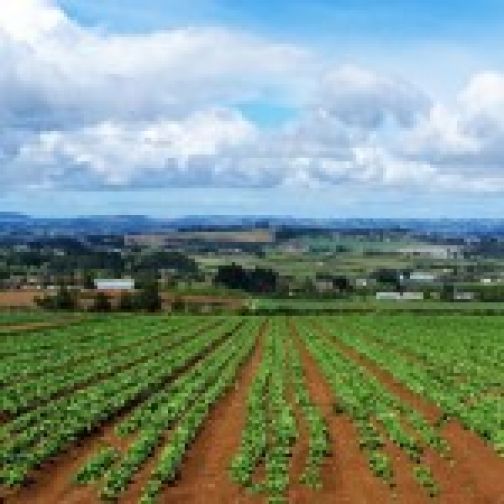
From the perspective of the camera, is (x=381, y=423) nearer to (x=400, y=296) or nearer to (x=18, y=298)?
(x=18, y=298)

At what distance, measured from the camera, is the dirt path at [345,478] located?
20.3 metres

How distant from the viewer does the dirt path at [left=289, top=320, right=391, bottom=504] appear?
20266 mm

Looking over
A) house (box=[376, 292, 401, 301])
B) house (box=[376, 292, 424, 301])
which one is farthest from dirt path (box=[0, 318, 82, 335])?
house (box=[376, 292, 424, 301])

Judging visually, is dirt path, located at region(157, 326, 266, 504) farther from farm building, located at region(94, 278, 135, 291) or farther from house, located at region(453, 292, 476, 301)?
farm building, located at region(94, 278, 135, 291)

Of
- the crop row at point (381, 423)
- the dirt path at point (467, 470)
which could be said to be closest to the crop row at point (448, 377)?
the dirt path at point (467, 470)

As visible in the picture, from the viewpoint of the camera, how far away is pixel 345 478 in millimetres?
21875

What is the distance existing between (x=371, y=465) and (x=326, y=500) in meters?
3.08

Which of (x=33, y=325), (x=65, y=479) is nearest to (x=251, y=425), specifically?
(x=65, y=479)

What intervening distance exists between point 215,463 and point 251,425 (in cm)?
471

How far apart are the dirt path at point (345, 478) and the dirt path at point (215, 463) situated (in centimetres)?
136

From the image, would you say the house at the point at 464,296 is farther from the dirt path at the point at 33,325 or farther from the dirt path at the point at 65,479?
the dirt path at the point at 65,479

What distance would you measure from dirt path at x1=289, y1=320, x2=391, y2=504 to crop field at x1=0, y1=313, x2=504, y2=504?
5 centimetres

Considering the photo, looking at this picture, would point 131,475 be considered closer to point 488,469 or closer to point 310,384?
point 488,469

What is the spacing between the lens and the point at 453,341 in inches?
2516
